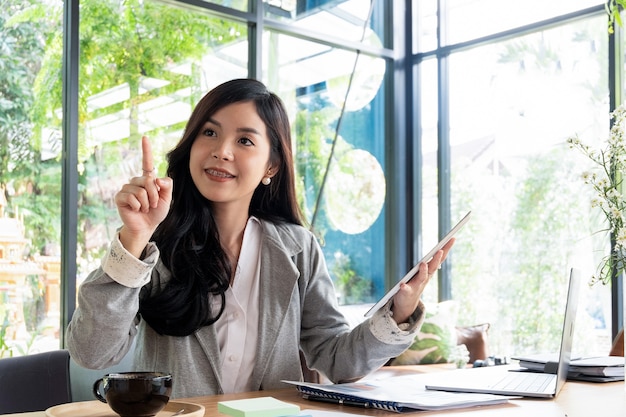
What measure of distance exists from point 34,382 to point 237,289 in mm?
541

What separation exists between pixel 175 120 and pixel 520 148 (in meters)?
2.05

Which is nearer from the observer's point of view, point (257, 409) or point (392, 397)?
point (257, 409)

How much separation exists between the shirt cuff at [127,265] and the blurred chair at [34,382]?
61 cm

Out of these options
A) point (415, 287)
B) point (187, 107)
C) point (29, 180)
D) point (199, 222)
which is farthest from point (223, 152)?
point (187, 107)

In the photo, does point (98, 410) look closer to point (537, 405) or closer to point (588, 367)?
point (537, 405)

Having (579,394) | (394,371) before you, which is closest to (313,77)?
(394,371)

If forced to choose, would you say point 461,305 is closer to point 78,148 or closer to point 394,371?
point 394,371

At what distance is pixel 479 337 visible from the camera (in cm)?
439

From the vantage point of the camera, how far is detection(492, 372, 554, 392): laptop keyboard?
5.26 ft

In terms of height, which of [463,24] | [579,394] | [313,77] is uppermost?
[463,24]

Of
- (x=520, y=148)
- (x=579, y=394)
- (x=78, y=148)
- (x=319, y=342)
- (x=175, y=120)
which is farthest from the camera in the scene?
(x=520, y=148)

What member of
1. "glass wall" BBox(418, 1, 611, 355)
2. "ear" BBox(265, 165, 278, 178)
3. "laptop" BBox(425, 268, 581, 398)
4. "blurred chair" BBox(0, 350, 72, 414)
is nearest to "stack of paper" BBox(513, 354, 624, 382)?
"laptop" BBox(425, 268, 581, 398)

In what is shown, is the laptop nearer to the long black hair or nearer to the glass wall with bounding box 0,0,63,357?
the long black hair

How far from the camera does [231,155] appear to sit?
6.28 feet
